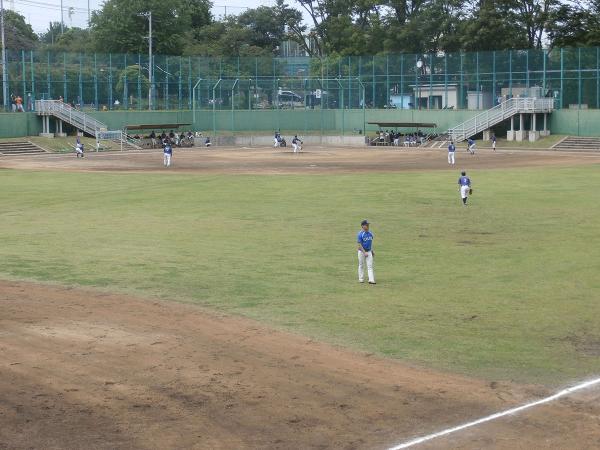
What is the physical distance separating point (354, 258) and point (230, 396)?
45.4ft

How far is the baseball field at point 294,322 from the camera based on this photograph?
46.4 ft

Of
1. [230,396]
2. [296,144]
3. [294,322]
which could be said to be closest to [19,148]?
[296,144]

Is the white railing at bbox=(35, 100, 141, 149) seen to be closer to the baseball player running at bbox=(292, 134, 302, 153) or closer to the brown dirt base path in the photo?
the baseball player running at bbox=(292, 134, 302, 153)

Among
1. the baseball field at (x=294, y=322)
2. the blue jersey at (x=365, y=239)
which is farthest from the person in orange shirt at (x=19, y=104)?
the blue jersey at (x=365, y=239)

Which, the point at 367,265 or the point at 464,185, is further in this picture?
the point at 464,185

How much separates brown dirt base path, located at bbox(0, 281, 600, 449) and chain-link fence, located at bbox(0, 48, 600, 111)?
245 feet

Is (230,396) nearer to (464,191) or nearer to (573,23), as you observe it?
(464,191)

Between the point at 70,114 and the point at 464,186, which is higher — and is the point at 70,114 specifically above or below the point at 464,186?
above

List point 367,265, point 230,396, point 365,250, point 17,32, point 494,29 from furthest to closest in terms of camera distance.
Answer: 1. point 17,32
2. point 494,29
3. point 367,265
4. point 365,250
5. point 230,396

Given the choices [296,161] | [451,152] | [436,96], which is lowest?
[296,161]

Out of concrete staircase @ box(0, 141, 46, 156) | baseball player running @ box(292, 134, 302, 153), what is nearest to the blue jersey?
baseball player running @ box(292, 134, 302, 153)

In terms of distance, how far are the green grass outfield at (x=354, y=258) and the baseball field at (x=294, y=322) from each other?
0.09m

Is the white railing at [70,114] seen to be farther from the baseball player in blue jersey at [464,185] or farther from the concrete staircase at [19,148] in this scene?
the baseball player in blue jersey at [464,185]

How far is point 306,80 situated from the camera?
100750mm
